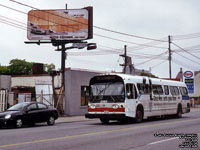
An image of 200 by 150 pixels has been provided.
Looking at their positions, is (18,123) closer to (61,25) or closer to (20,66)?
(61,25)

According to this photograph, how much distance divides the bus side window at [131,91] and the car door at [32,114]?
17.3 ft

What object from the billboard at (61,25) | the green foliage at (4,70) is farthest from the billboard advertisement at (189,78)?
the green foliage at (4,70)

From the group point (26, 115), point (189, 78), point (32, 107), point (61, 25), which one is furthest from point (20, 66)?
point (26, 115)

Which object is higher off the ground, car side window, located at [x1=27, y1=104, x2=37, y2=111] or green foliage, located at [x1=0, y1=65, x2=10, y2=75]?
green foliage, located at [x1=0, y1=65, x2=10, y2=75]

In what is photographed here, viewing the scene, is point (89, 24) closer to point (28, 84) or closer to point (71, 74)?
point (71, 74)

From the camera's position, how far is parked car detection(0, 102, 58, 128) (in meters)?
17.9

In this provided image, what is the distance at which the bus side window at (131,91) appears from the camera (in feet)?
64.4

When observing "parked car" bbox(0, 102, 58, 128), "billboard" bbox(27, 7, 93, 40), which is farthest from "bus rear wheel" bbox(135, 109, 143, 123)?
"billboard" bbox(27, 7, 93, 40)

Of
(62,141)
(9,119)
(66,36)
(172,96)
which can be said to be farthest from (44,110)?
(66,36)

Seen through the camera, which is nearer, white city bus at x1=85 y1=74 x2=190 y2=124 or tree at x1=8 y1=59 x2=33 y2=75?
white city bus at x1=85 y1=74 x2=190 y2=124

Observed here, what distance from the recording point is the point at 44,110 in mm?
20172

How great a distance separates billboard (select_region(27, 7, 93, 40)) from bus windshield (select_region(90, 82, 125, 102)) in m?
13.6

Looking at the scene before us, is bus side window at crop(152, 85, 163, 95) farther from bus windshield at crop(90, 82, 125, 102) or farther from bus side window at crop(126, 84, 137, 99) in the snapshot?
bus windshield at crop(90, 82, 125, 102)

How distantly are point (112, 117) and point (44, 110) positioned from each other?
407 centimetres
